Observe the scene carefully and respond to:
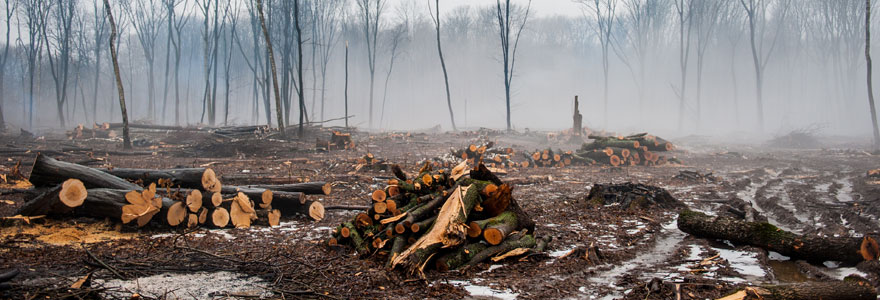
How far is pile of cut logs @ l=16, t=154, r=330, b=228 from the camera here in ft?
17.5

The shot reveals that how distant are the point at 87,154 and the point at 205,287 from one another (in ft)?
46.3

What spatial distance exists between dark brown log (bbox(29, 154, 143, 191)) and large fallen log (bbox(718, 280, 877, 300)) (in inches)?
266

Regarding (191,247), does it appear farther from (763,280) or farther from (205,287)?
(763,280)

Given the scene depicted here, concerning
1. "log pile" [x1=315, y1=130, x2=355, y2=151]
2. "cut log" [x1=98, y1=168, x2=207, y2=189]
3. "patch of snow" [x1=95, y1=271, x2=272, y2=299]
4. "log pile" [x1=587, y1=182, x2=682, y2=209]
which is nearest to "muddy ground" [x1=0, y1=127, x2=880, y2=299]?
"patch of snow" [x1=95, y1=271, x2=272, y2=299]

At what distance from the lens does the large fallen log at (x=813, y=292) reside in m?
3.06

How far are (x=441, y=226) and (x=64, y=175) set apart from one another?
196 inches

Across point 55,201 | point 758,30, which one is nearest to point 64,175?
point 55,201

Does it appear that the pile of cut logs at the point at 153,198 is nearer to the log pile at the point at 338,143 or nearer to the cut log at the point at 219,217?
the cut log at the point at 219,217

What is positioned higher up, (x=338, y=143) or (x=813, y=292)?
(x=338, y=143)

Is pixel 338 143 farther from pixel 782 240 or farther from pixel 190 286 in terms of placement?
pixel 782 240

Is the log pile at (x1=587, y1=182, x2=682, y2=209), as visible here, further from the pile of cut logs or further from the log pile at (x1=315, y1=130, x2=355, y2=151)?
the log pile at (x1=315, y1=130, x2=355, y2=151)

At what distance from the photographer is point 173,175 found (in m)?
6.39

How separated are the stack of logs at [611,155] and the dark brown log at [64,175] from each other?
36.9 feet

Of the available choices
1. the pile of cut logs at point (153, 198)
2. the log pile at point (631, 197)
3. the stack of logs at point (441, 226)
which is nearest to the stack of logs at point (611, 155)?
the log pile at point (631, 197)
